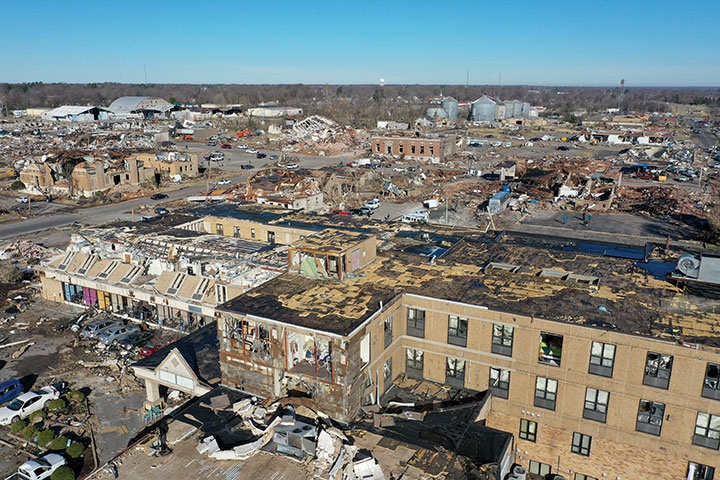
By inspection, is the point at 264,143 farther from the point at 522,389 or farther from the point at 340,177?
the point at 522,389

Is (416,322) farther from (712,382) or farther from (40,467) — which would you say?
(40,467)

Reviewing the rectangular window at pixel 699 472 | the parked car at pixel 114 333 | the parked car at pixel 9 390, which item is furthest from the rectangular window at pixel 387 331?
the parked car at pixel 9 390

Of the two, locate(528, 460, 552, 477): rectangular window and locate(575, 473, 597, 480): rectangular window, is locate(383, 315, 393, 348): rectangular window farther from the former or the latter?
locate(575, 473, 597, 480): rectangular window

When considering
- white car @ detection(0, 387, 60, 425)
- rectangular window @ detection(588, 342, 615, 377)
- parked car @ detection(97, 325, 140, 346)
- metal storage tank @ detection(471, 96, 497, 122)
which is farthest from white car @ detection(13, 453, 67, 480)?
metal storage tank @ detection(471, 96, 497, 122)

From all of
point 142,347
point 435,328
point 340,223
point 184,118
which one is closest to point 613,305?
point 435,328

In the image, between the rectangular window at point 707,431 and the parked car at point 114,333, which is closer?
the rectangular window at point 707,431

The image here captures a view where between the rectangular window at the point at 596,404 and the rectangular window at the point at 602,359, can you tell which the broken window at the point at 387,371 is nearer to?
the rectangular window at the point at 596,404
